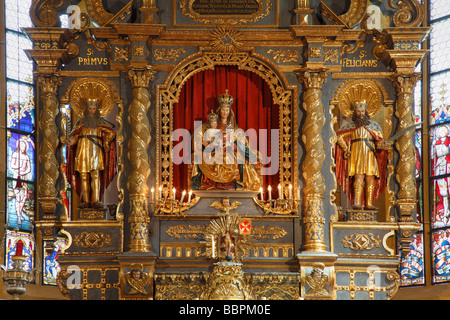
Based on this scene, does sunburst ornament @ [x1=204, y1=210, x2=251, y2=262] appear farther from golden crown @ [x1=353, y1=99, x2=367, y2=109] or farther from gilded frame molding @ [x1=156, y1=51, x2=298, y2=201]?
golden crown @ [x1=353, y1=99, x2=367, y2=109]

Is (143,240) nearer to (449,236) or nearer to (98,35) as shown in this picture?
(98,35)

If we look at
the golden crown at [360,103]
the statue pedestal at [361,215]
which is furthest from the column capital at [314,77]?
the statue pedestal at [361,215]

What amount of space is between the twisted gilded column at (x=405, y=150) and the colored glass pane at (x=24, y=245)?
737 centimetres

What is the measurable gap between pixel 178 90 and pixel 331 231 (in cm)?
377

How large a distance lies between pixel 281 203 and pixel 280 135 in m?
1.31

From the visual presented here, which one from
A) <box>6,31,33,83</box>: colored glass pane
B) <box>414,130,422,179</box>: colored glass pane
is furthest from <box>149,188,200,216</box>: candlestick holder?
<box>414,130,422,179</box>: colored glass pane

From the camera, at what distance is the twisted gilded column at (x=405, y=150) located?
20.0m

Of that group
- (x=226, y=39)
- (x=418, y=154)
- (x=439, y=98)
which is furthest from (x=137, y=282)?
(x=439, y=98)

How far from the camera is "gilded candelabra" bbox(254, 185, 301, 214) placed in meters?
19.8

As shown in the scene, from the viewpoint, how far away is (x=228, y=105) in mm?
20281

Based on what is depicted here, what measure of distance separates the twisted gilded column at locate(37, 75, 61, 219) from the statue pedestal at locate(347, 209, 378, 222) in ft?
17.2

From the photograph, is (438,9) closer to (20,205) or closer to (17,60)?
(17,60)

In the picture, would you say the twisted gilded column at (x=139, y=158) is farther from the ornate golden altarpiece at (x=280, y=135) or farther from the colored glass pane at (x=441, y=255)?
the colored glass pane at (x=441, y=255)

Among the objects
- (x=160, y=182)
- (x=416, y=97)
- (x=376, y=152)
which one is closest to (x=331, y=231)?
(x=376, y=152)
